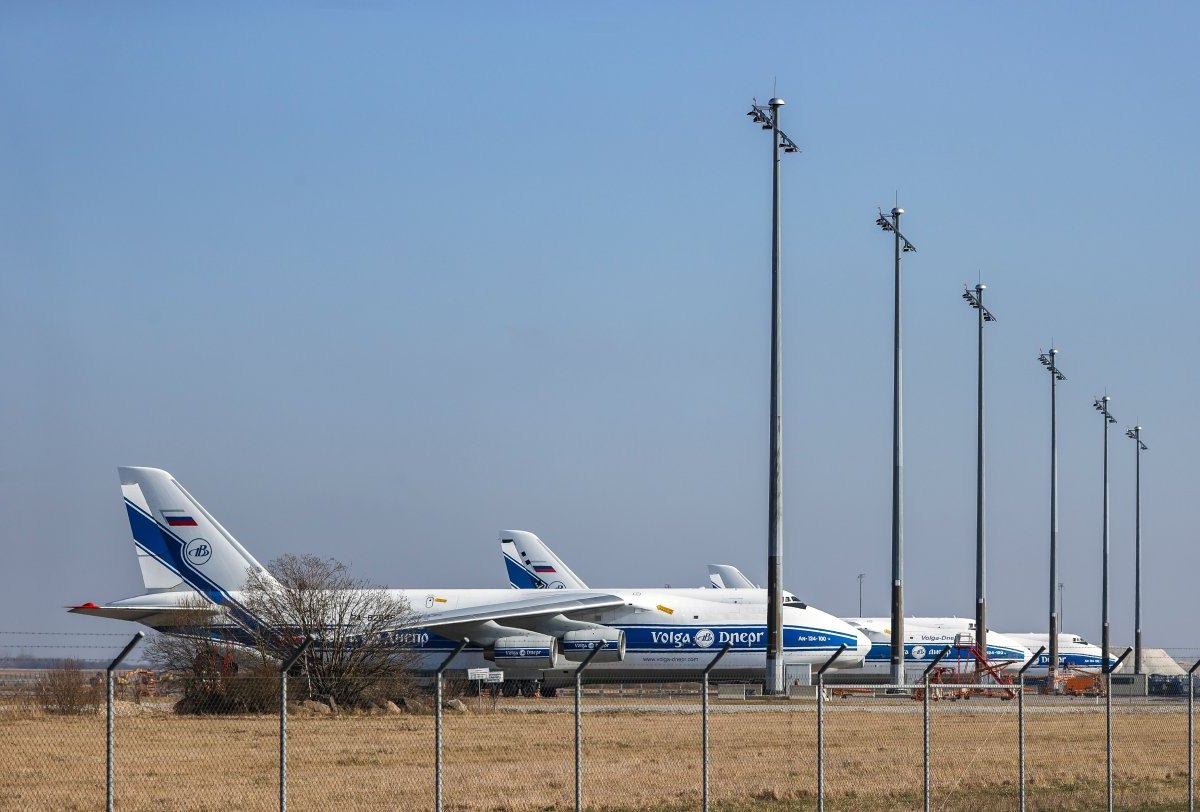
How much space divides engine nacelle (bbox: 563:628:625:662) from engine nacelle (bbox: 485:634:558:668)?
876 millimetres

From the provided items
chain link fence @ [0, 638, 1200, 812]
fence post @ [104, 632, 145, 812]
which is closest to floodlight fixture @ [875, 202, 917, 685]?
chain link fence @ [0, 638, 1200, 812]

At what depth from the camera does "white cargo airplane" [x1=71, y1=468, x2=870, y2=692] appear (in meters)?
48.5

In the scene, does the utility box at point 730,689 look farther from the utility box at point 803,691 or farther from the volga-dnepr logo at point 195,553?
the volga-dnepr logo at point 195,553

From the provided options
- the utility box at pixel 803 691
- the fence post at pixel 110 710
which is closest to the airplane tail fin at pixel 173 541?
the utility box at pixel 803 691

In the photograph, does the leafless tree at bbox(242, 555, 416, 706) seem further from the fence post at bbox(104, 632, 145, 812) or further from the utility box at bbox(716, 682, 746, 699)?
the fence post at bbox(104, 632, 145, 812)

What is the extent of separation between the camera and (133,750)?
88.0ft

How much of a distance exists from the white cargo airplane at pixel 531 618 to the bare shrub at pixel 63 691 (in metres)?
11.6

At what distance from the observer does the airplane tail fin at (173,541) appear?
48750 mm

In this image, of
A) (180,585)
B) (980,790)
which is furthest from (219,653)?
(980,790)

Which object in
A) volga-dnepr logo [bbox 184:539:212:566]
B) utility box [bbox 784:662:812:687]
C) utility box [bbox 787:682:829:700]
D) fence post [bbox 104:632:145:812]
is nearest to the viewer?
fence post [bbox 104:632:145:812]

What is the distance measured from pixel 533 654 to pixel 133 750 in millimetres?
22113

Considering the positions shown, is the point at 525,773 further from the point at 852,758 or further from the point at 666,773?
the point at 852,758

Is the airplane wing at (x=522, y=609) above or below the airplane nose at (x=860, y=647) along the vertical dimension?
above

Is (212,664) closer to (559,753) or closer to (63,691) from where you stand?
(63,691)
